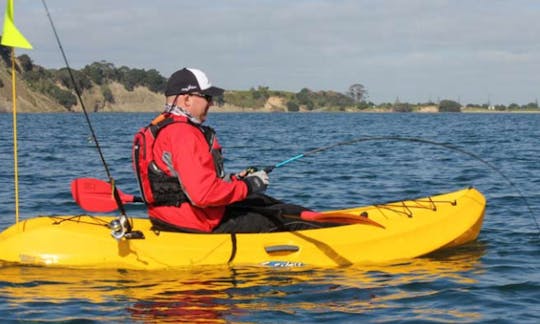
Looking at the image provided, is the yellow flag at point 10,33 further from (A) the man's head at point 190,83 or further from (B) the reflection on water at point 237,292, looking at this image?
(B) the reflection on water at point 237,292

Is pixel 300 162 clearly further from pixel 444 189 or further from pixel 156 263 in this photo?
pixel 156 263

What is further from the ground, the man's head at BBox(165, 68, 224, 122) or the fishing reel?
the man's head at BBox(165, 68, 224, 122)

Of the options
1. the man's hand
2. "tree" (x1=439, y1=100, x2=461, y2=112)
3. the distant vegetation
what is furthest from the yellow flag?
"tree" (x1=439, y1=100, x2=461, y2=112)

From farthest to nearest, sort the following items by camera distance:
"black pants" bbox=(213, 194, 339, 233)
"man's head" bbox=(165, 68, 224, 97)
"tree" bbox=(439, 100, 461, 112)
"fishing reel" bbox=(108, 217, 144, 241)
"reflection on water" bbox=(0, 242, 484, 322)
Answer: "tree" bbox=(439, 100, 461, 112) → "black pants" bbox=(213, 194, 339, 233) → "fishing reel" bbox=(108, 217, 144, 241) → "man's head" bbox=(165, 68, 224, 97) → "reflection on water" bbox=(0, 242, 484, 322)

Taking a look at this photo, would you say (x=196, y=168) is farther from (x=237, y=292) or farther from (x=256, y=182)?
(x=237, y=292)

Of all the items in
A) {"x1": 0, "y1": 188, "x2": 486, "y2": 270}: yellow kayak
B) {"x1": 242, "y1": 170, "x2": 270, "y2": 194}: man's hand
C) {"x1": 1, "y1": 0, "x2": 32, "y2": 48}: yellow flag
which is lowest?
{"x1": 0, "y1": 188, "x2": 486, "y2": 270}: yellow kayak

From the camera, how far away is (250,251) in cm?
753

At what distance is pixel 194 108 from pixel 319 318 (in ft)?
6.85

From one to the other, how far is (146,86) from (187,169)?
449ft

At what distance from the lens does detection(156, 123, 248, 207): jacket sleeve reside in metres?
6.80

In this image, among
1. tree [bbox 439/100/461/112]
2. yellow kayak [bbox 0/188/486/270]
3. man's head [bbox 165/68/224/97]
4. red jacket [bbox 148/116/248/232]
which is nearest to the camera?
red jacket [bbox 148/116/248/232]

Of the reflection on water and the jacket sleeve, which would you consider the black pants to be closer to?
the reflection on water

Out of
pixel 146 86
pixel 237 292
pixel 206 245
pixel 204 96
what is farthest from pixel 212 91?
pixel 146 86

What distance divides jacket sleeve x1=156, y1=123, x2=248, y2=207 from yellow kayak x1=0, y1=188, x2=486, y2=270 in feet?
2.15
